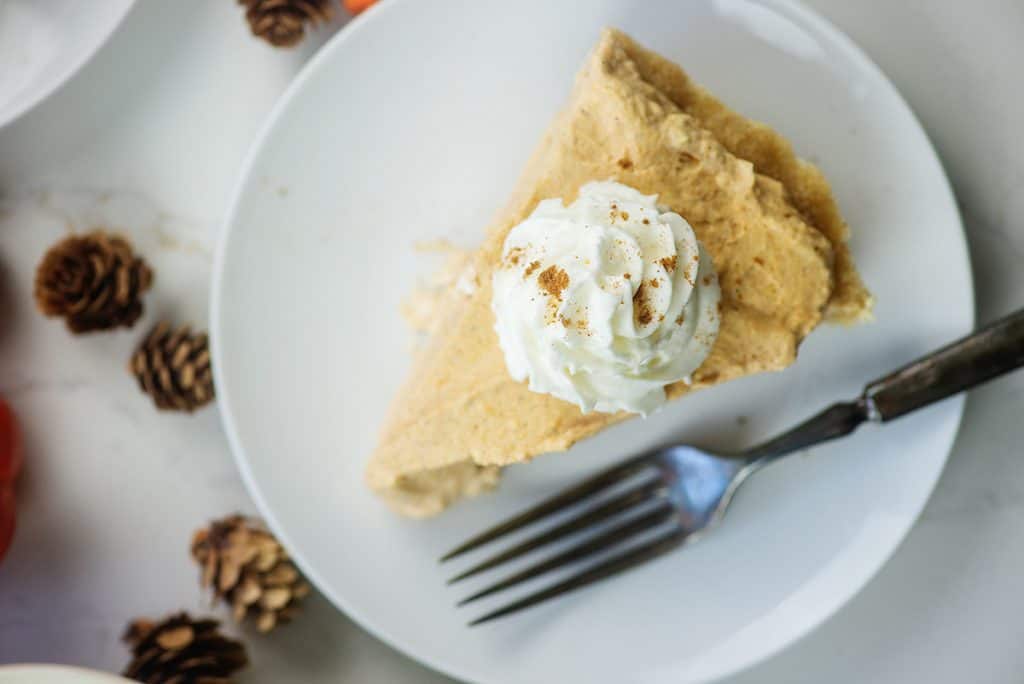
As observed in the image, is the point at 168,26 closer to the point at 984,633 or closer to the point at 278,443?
the point at 278,443

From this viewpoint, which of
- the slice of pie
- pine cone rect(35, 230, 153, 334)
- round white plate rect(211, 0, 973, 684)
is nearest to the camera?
the slice of pie

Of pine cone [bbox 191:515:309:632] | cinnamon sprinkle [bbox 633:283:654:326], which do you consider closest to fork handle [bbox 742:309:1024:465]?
cinnamon sprinkle [bbox 633:283:654:326]

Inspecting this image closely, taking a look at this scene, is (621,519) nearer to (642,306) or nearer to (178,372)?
(642,306)

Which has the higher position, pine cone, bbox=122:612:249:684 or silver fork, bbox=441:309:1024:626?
silver fork, bbox=441:309:1024:626

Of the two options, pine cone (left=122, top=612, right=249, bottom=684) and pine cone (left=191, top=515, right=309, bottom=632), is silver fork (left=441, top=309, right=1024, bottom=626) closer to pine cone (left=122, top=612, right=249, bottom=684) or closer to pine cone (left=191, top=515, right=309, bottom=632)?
pine cone (left=191, top=515, right=309, bottom=632)

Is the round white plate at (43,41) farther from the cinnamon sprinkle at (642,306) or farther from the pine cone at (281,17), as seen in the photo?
the cinnamon sprinkle at (642,306)

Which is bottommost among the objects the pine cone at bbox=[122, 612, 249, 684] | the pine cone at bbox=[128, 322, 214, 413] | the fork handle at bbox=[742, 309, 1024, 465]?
the pine cone at bbox=[122, 612, 249, 684]
